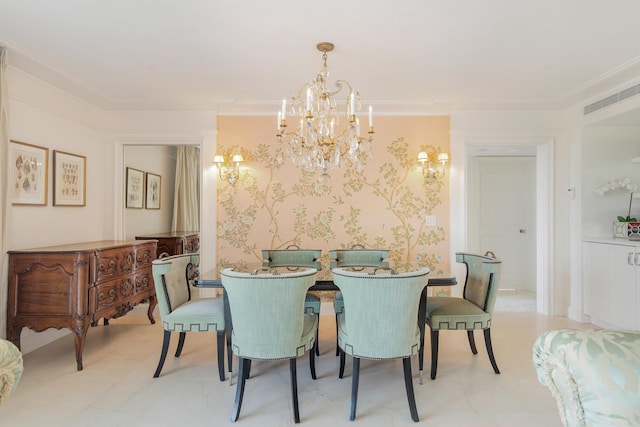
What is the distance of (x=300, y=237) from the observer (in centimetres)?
429

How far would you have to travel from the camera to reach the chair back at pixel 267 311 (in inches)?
81.0

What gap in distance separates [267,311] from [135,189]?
3912 mm

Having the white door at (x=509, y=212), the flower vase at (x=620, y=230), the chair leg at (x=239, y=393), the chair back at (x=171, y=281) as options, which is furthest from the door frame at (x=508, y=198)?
the chair leg at (x=239, y=393)

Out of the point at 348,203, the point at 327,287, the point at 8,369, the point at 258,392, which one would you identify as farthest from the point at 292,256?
the point at 8,369

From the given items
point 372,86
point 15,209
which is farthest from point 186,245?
point 372,86

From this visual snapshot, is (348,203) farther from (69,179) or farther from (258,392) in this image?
(69,179)

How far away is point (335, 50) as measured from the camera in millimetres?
2773

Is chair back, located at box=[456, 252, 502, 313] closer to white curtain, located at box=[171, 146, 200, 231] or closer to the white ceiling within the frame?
the white ceiling

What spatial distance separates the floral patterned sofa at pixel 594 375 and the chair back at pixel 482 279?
5.07 ft

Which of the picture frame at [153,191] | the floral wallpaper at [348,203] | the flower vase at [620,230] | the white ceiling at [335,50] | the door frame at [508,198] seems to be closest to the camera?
the white ceiling at [335,50]

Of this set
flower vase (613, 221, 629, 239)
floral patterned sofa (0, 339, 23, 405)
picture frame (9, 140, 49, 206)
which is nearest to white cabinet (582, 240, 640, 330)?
flower vase (613, 221, 629, 239)

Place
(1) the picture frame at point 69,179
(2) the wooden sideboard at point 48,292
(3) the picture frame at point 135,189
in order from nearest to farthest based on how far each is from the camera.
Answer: (2) the wooden sideboard at point 48,292 → (1) the picture frame at point 69,179 → (3) the picture frame at point 135,189

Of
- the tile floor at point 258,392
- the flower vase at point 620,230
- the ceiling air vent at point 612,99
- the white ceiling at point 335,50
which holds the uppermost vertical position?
the white ceiling at point 335,50

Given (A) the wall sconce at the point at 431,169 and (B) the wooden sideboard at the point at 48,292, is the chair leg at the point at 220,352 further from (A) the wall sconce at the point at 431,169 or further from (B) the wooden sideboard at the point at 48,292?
(A) the wall sconce at the point at 431,169
